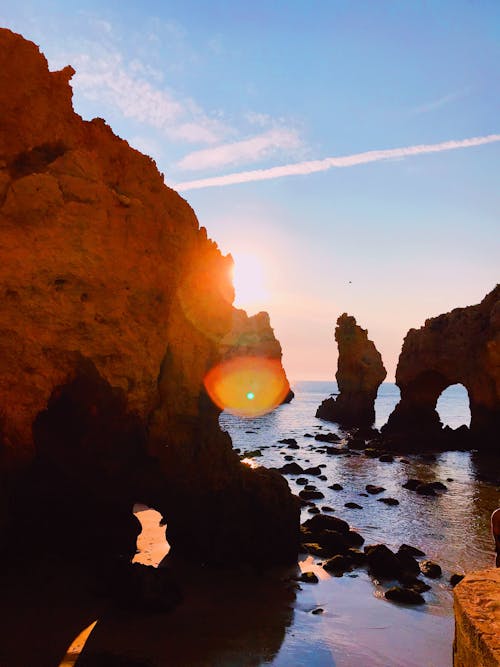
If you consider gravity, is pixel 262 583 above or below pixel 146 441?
below

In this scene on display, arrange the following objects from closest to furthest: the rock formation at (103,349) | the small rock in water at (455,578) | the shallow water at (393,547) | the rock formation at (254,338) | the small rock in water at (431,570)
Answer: the shallow water at (393,547) → the rock formation at (103,349) → the small rock in water at (455,578) → the small rock in water at (431,570) → the rock formation at (254,338)

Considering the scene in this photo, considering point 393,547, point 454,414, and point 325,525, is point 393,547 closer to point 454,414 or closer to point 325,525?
point 325,525

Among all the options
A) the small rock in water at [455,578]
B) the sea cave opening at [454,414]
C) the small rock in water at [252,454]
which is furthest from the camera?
the sea cave opening at [454,414]

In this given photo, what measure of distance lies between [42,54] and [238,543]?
13858 millimetres

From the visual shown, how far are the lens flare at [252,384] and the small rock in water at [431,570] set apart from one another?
90587 millimetres

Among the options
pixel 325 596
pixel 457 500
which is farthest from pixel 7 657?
pixel 457 500

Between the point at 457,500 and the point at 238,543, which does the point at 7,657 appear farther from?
the point at 457,500

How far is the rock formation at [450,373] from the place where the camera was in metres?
37.9

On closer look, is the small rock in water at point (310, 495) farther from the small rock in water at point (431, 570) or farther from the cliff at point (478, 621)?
the cliff at point (478, 621)

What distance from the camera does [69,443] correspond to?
1269 centimetres

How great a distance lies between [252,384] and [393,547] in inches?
3953

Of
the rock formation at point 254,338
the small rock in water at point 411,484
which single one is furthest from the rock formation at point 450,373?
the rock formation at point 254,338

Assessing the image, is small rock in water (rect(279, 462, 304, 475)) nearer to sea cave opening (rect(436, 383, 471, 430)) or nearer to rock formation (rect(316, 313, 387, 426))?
sea cave opening (rect(436, 383, 471, 430))

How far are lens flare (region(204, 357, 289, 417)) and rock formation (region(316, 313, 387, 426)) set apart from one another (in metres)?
44.2
